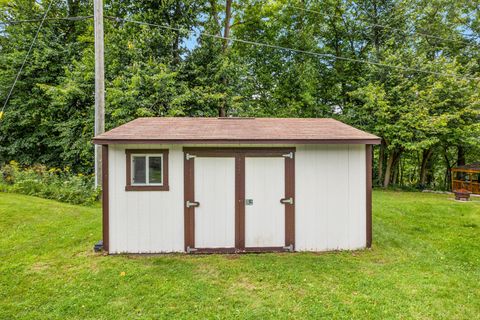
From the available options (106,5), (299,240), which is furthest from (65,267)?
(106,5)

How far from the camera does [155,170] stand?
4719mm

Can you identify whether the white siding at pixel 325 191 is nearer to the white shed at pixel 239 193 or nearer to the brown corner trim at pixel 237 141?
the white shed at pixel 239 193

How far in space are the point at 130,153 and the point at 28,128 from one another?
11897 millimetres

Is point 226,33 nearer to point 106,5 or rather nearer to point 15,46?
point 106,5

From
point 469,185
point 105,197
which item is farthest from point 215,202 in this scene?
point 469,185

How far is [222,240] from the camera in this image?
4.82 meters

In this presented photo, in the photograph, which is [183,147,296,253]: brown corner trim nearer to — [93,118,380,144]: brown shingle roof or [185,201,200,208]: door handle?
[185,201,200,208]: door handle

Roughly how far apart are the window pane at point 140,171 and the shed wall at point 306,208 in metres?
0.21

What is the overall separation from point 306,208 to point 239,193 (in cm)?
125

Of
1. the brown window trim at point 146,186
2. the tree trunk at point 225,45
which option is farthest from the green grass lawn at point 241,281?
the tree trunk at point 225,45

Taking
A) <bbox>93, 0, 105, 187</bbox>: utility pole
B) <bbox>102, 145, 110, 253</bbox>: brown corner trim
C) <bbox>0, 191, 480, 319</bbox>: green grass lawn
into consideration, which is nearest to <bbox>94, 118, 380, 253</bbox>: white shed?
<bbox>102, 145, 110, 253</bbox>: brown corner trim

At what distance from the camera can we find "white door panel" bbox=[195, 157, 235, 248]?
4777 millimetres

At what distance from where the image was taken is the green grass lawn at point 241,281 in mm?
3098

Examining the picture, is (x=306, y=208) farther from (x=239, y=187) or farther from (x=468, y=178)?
(x=468, y=178)
